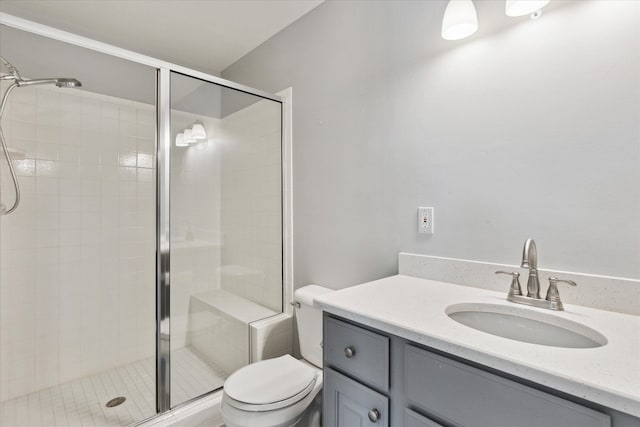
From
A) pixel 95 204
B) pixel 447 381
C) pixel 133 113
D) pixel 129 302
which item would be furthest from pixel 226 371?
pixel 133 113

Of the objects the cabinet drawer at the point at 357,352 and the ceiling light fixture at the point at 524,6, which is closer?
the cabinet drawer at the point at 357,352

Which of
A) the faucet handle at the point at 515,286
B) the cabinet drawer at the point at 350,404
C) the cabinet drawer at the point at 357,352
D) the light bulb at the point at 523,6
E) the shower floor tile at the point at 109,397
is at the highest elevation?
the light bulb at the point at 523,6

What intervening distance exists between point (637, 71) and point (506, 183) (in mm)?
458

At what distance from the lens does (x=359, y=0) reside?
165cm

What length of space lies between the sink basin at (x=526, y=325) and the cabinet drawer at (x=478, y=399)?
0.88ft

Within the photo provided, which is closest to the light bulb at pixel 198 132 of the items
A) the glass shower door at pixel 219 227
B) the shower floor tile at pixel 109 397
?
the glass shower door at pixel 219 227

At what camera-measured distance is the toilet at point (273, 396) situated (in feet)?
3.99

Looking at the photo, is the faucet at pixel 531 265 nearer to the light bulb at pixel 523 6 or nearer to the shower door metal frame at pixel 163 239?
the light bulb at pixel 523 6

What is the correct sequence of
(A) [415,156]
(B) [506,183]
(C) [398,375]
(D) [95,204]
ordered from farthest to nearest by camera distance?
(D) [95,204] → (A) [415,156] → (B) [506,183] → (C) [398,375]

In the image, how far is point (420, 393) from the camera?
0.78 meters

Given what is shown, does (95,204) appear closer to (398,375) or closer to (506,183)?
(398,375)

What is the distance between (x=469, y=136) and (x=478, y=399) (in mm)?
954

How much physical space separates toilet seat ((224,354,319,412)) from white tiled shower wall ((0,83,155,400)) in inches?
28.1

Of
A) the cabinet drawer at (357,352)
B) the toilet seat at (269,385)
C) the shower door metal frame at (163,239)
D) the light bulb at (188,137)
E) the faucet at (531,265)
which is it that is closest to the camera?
the cabinet drawer at (357,352)
